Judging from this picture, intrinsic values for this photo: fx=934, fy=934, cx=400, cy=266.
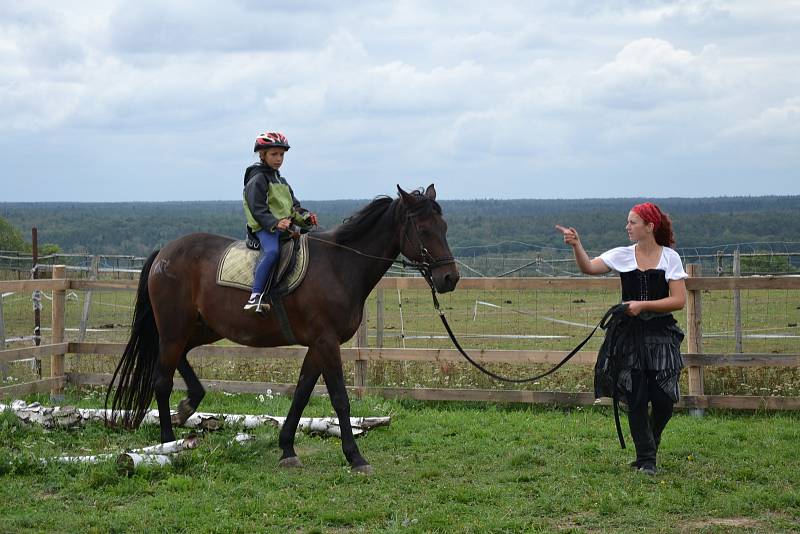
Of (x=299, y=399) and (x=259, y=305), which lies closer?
(x=259, y=305)

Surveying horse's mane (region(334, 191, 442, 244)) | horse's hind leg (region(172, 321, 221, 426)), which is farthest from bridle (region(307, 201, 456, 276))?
horse's hind leg (region(172, 321, 221, 426))

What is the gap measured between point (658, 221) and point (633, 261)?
13.8 inches

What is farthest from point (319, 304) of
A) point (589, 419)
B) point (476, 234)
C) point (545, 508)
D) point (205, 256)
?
point (476, 234)

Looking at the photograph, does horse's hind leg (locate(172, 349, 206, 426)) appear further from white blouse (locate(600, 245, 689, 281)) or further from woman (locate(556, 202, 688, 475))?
white blouse (locate(600, 245, 689, 281))

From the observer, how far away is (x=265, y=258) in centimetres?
759

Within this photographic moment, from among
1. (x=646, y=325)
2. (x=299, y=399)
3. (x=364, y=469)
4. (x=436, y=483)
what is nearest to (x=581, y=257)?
(x=646, y=325)

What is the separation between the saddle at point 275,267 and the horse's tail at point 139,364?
3.38ft

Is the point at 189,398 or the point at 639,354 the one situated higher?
the point at 639,354

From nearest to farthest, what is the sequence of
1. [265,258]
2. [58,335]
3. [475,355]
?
[265,258] < [475,355] < [58,335]

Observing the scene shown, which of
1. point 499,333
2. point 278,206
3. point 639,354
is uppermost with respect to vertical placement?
point 278,206

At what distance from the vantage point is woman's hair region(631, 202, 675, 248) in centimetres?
689

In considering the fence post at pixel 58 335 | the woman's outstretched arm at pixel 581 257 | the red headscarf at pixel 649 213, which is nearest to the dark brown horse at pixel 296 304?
the woman's outstretched arm at pixel 581 257

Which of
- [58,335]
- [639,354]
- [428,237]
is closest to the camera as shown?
[639,354]

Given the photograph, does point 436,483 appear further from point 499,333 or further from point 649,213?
point 499,333
